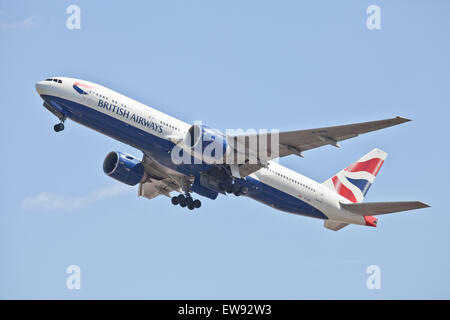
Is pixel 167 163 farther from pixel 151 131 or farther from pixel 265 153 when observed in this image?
pixel 265 153

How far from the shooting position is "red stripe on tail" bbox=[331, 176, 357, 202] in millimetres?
45447

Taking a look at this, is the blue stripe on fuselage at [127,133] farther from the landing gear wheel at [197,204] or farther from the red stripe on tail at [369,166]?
the red stripe on tail at [369,166]

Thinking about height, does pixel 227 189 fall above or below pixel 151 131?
below

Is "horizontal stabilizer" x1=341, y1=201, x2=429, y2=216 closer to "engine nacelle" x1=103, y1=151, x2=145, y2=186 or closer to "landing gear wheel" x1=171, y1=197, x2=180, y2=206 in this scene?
"landing gear wheel" x1=171, y1=197, x2=180, y2=206

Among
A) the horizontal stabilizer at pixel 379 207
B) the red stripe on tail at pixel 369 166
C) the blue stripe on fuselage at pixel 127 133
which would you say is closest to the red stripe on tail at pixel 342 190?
the red stripe on tail at pixel 369 166

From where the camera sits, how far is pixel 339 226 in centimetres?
4475

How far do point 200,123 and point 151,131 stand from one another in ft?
8.36

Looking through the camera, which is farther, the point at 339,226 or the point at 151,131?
the point at 339,226

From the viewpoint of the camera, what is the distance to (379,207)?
4166cm

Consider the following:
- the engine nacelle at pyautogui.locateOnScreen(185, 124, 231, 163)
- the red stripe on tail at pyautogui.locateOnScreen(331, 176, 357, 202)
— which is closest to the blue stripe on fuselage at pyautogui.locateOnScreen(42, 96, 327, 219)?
the engine nacelle at pyautogui.locateOnScreen(185, 124, 231, 163)

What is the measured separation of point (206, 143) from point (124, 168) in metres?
7.18

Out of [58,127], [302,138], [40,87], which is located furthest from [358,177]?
[40,87]

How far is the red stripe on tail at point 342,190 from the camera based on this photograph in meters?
45.4

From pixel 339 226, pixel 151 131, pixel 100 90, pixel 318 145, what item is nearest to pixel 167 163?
pixel 151 131
